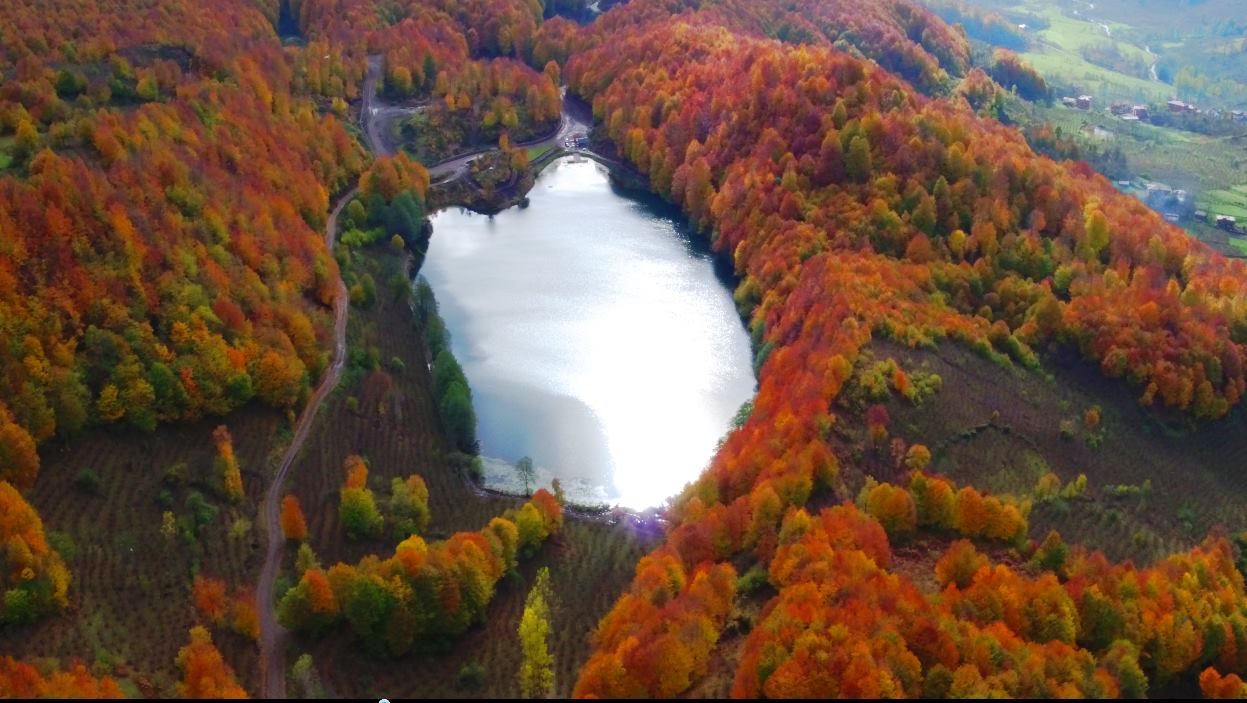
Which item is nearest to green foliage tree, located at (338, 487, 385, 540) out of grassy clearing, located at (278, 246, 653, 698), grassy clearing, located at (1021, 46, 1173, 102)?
grassy clearing, located at (278, 246, 653, 698)

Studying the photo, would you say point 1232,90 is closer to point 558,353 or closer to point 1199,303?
point 1199,303

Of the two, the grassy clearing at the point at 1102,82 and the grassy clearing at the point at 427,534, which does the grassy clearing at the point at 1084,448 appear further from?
the grassy clearing at the point at 1102,82

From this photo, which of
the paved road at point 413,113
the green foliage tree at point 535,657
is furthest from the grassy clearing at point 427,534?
the paved road at point 413,113

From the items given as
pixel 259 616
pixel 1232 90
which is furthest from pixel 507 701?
pixel 1232 90

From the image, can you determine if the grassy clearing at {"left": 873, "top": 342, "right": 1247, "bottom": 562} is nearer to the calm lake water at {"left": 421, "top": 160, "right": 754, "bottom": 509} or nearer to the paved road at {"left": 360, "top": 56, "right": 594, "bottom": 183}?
the calm lake water at {"left": 421, "top": 160, "right": 754, "bottom": 509}

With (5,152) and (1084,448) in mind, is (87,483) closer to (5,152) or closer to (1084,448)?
(5,152)

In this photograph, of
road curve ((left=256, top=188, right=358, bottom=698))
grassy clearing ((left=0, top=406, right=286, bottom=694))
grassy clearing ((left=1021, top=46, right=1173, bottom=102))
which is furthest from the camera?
grassy clearing ((left=1021, top=46, right=1173, bottom=102))

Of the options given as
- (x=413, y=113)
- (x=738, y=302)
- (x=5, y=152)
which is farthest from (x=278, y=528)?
(x=413, y=113)
